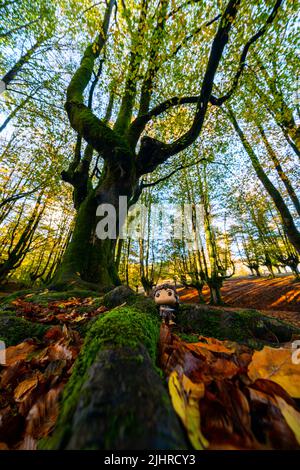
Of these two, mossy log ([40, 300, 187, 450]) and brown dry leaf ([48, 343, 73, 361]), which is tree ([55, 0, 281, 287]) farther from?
mossy log ([40, 300, 187, 450])

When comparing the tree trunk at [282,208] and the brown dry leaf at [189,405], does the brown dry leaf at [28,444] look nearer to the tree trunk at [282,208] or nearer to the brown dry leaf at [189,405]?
the brown dry leaf at [189,405]

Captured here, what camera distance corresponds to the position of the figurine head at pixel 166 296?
2.15m

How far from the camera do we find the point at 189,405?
0.56 metres

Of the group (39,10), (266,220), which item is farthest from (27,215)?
(266,220)

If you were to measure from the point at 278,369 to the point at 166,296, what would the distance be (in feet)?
4.69

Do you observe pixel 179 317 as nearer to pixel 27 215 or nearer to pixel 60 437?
pixel 60 437

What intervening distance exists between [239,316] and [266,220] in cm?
2377

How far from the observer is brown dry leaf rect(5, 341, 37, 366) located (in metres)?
1.23

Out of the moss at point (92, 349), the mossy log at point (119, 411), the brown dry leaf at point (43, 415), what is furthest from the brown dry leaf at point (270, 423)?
the brown dry leaf at point (43, 415)

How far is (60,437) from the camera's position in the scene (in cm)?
42

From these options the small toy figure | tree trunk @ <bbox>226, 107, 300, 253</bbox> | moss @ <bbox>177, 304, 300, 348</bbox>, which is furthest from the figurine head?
tree trunk @ <bbox>226, 107, 300, 253</bbox>

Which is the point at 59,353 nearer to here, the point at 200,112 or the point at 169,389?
the point at 169,389

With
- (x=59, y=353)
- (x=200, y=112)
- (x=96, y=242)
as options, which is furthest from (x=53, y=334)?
(x=200, y=112)

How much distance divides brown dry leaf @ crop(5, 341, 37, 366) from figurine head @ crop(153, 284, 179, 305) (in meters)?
1.28
